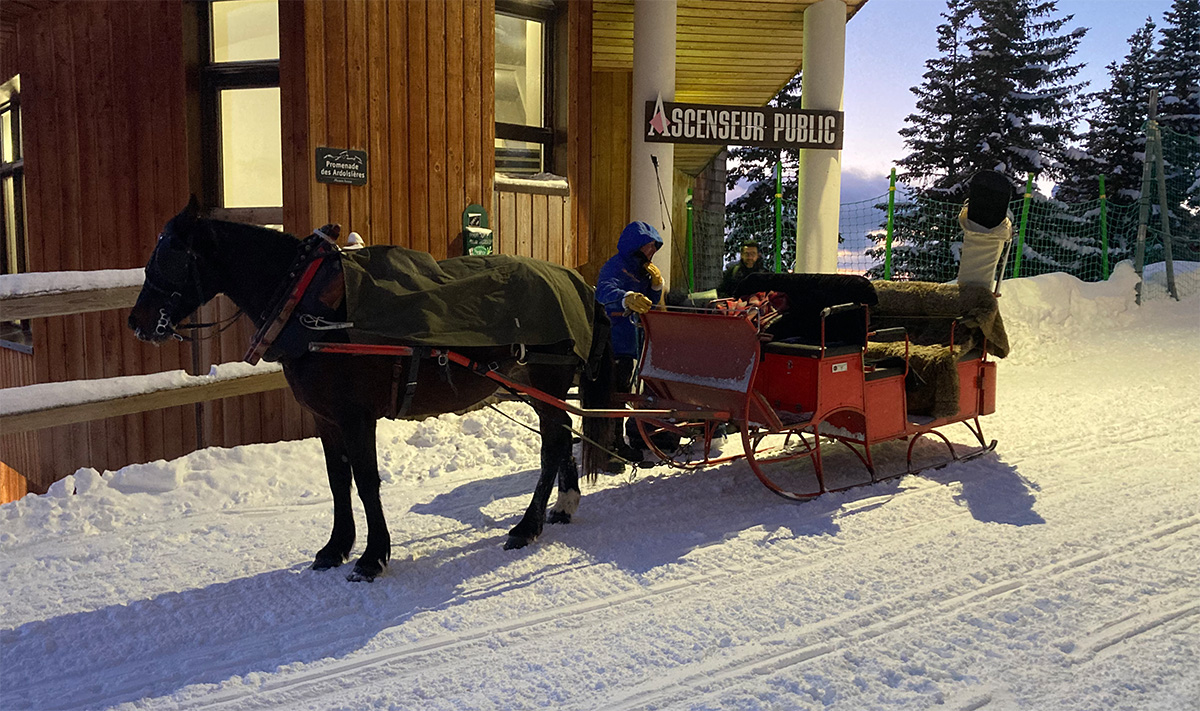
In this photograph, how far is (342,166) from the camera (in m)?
7.07

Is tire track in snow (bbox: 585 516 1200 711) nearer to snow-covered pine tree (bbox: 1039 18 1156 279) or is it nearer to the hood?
Answer: the hood

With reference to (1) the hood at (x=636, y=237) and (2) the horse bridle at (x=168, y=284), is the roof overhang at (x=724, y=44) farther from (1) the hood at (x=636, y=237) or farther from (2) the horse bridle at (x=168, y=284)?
(2) the horse bridle at (x=168, y=284)

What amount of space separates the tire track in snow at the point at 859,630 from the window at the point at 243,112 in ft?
18.7

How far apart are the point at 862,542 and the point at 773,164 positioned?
2198 cm

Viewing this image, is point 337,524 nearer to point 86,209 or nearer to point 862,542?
point 862,542

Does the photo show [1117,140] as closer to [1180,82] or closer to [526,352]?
[1180,82]

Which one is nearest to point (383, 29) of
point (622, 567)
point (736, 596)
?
point (622, 567)

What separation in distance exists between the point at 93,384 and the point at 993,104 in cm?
2285

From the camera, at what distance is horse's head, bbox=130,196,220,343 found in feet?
13.0

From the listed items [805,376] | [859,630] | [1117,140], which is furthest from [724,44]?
[1117,140]

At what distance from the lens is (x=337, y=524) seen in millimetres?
4328

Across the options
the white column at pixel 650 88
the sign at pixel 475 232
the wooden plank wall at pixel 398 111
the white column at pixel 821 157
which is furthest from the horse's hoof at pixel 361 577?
the white column at pixel 821 157

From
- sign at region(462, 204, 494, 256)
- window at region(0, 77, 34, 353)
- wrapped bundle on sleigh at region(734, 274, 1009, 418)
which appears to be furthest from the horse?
window at region(0, 77, 34, 353)

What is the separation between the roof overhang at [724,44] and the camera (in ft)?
34.3
